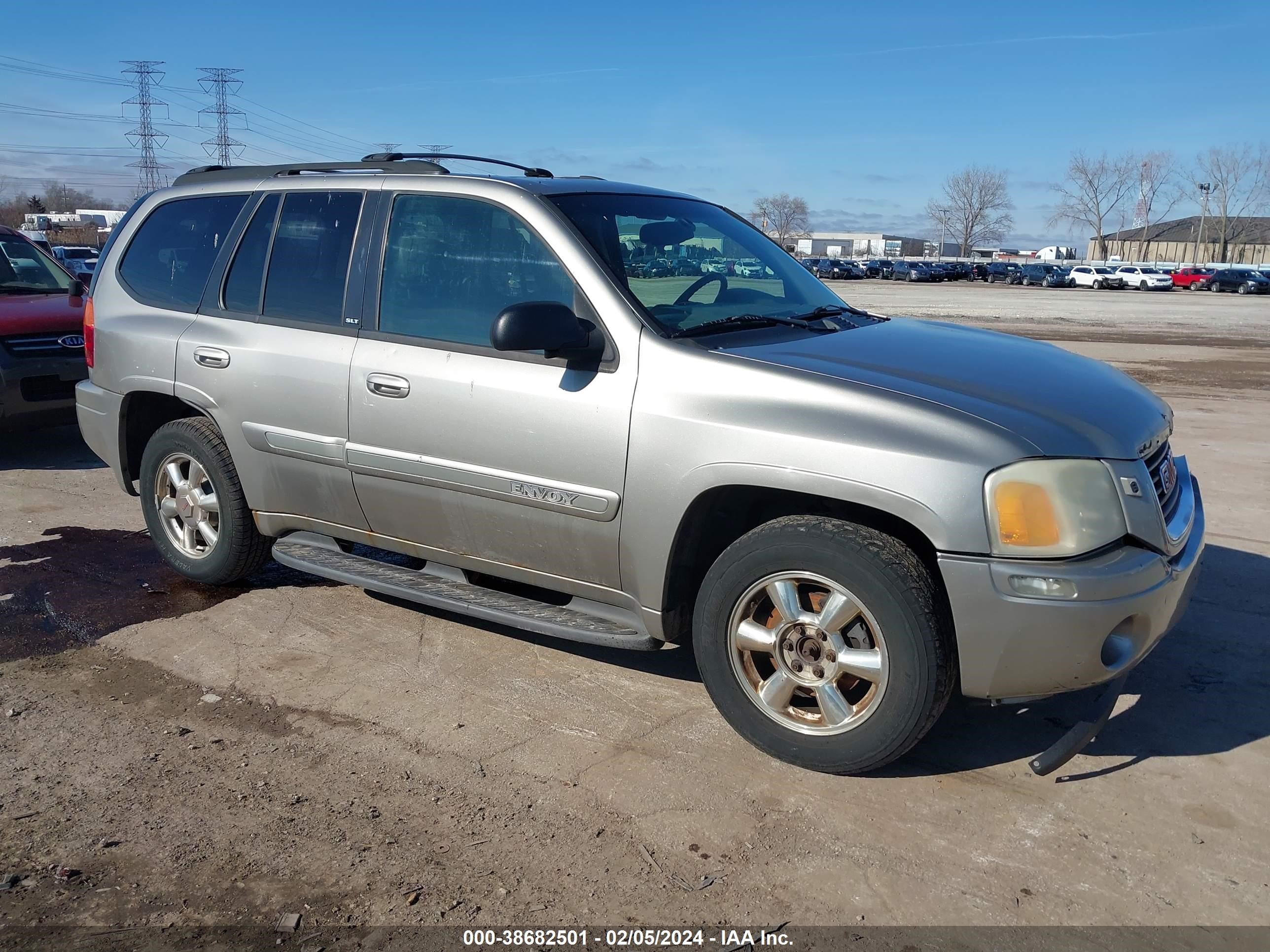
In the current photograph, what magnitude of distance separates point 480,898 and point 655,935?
1.59 ft

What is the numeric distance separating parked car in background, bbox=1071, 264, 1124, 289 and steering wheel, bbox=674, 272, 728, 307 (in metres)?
65.5

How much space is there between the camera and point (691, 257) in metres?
4.31

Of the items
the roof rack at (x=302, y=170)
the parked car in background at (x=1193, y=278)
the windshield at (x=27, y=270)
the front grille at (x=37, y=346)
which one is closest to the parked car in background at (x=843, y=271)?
the parked car in background at (x=1193, y=278)

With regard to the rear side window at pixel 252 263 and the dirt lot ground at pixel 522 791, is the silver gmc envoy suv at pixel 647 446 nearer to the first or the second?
the rear side window at pixel 252 263

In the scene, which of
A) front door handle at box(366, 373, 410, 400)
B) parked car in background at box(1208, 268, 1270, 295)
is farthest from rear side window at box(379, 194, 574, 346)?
parked car in background at box(1208, 268, 1270, 295)

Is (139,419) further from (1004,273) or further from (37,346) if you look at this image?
(1004,273)

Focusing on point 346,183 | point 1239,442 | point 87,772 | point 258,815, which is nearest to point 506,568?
point 258,815

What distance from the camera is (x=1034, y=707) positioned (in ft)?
13.0

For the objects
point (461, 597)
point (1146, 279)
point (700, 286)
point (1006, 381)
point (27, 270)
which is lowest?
point (461, 597)

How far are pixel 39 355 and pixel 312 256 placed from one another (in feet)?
14.9

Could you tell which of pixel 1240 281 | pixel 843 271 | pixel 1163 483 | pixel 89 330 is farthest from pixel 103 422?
pixel 843 271

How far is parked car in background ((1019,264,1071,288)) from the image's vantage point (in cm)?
6431

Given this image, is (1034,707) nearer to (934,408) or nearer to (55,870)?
(934,408)

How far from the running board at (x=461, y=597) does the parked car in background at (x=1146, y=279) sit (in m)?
64.8
